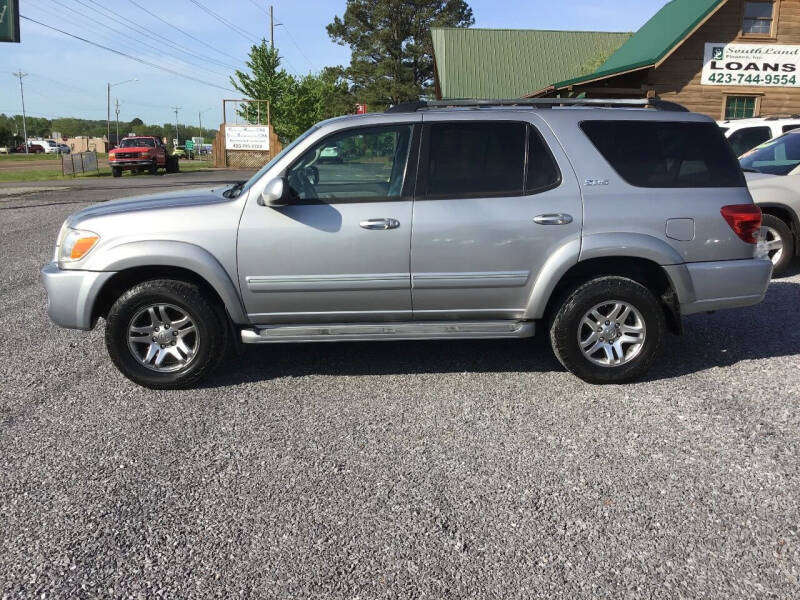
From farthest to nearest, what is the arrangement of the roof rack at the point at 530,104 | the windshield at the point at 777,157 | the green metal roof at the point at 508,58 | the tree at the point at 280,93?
the tree at the point at 280,93
the green metal roof at the point at 508,58
the windshield at the point at 777,157
the roof rack at the point at 530,104

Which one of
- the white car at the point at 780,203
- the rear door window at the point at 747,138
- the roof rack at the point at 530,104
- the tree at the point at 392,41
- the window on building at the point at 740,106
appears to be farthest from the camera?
the tree at the point at 392,41

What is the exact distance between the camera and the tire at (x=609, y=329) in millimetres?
4707

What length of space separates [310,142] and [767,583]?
3.62 meters

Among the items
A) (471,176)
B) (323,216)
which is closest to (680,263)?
(471,176)

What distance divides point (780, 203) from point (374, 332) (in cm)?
588

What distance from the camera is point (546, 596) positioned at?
8.55ft

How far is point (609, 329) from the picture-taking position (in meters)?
4.79

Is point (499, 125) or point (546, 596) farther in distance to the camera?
point (499, 125)

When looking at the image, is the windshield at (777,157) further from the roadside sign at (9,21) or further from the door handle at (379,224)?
the roadside sign at (9,21)

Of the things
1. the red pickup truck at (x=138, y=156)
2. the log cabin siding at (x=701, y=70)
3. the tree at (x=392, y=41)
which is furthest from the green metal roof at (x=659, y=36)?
the tree at (x=392, y=41)

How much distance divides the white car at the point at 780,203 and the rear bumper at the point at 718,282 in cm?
362

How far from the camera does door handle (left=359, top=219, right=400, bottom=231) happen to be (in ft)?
15.0

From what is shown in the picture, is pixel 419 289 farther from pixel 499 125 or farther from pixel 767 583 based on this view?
pixel 767 583

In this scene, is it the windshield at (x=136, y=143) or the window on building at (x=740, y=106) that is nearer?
the window on building at (x=740, y=106)
